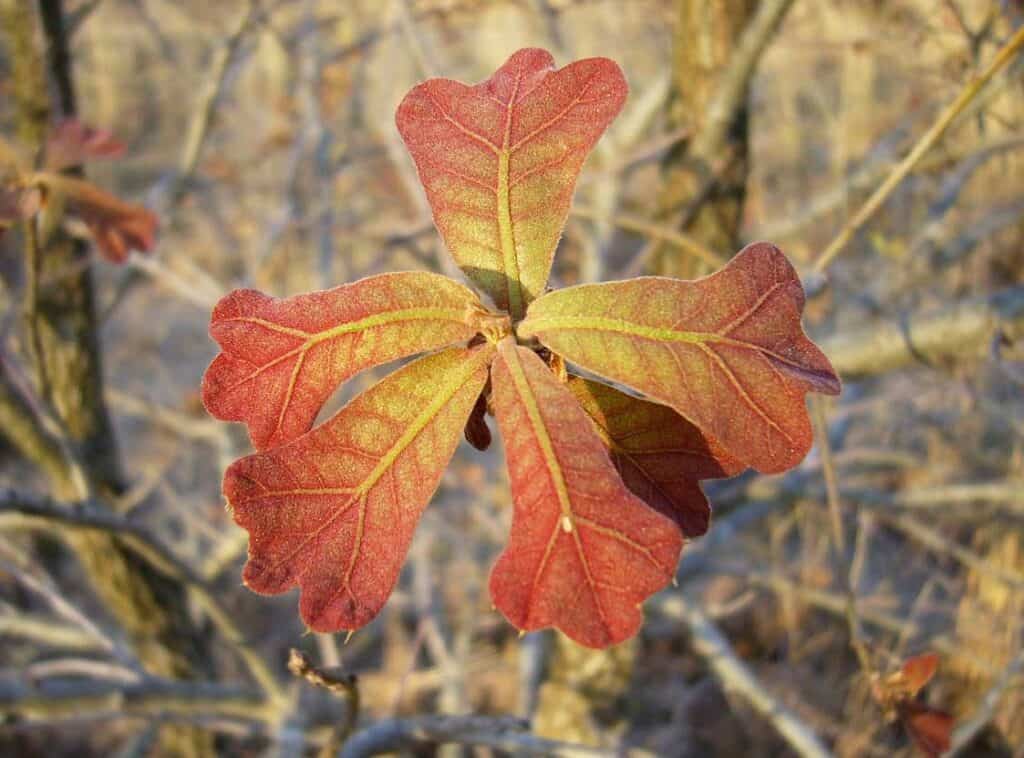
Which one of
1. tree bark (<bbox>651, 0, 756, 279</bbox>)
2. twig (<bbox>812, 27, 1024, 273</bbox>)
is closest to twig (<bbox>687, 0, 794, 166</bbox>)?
tree bark (<bbox>651, 0, 756, 279</bbox>)

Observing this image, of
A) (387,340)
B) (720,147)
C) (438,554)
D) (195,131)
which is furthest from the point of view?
(438,554)

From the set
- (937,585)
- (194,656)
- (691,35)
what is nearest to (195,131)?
(691,35)

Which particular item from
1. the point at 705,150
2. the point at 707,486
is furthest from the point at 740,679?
the point at 705,150

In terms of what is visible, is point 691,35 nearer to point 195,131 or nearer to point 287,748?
point 195,131

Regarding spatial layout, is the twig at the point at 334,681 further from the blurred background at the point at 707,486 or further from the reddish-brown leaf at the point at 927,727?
the reddish-brown leaf at the point at 927,727

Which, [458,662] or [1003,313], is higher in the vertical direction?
[1003,313]

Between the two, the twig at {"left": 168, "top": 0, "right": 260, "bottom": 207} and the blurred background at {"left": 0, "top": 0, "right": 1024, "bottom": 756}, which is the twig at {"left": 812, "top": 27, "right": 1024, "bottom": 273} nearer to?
the blurred background at {"left": 0, "top": 0, "right": 1024, "bottom": 756}

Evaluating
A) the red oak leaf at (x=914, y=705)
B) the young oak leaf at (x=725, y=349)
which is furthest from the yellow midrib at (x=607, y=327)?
the red oak leaf at (x=914, y=705)
